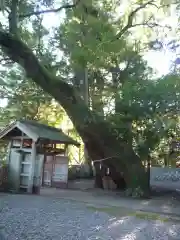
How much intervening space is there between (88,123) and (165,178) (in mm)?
5319

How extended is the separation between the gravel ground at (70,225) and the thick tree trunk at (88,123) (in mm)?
4728

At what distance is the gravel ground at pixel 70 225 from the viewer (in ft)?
19.6

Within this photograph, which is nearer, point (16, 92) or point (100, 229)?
point (100, 229)

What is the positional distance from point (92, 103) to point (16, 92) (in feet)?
15.8

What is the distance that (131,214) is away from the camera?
8.86m

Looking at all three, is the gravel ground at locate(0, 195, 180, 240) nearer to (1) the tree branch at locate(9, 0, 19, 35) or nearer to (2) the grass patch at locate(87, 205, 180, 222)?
(2) the grass patch at locate(87, 205, 180, 222)

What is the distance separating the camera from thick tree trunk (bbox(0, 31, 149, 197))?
13.4 metres

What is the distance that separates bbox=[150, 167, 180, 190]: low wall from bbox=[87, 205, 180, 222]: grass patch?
22.1 feet

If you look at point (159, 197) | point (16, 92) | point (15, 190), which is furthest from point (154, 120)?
point (16, 92)

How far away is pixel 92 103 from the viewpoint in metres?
17.0

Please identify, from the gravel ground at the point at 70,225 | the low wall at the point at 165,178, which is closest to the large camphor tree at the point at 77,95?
the low wall at the point at 165,178

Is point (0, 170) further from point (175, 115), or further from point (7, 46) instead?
point (175, 115)

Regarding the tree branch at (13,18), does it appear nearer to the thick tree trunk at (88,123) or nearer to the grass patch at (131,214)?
the thick tree trunk at (88,123)

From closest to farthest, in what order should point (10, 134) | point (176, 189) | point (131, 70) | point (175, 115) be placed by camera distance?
1. point (175, 115)
2. point (10, 134)
3. point (176, 189)
4. point (131, 70)
